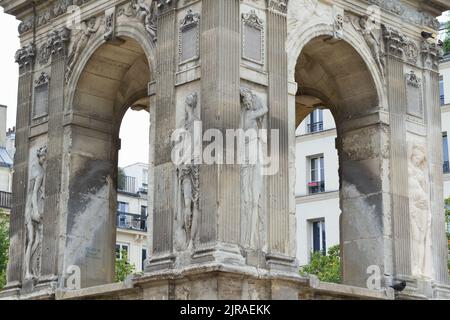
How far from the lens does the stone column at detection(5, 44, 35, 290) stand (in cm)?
2944

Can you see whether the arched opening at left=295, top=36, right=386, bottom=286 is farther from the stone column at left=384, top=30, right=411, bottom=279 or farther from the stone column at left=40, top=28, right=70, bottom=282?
the stone column at left=40, top=28, right=70, bottom=282

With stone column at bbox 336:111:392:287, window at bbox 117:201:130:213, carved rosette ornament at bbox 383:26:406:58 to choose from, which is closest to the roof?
window at bbox 117:201:130:213

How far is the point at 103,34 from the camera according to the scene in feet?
93.7

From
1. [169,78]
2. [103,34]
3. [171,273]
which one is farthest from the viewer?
[103,34]

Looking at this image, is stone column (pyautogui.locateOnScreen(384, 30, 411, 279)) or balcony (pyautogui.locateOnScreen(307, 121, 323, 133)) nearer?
stone column (pyautogui.locateOnScreen(384, 30, 411, 279))

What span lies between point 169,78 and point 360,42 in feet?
17.4

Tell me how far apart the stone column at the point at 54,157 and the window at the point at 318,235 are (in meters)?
27.3

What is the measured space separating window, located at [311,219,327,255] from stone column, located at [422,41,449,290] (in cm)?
2506

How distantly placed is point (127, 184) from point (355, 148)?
45.4 m

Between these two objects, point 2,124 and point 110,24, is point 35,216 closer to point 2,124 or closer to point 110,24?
point 110,24

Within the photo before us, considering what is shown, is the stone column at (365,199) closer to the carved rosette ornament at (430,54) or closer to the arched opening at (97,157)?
the carved rosette ornament at (430,54)

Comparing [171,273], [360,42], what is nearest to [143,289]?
[171,273]

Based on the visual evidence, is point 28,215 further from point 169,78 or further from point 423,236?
point 423,236

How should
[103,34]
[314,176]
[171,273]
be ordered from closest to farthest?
[171,273], [103,34], [314,176]
